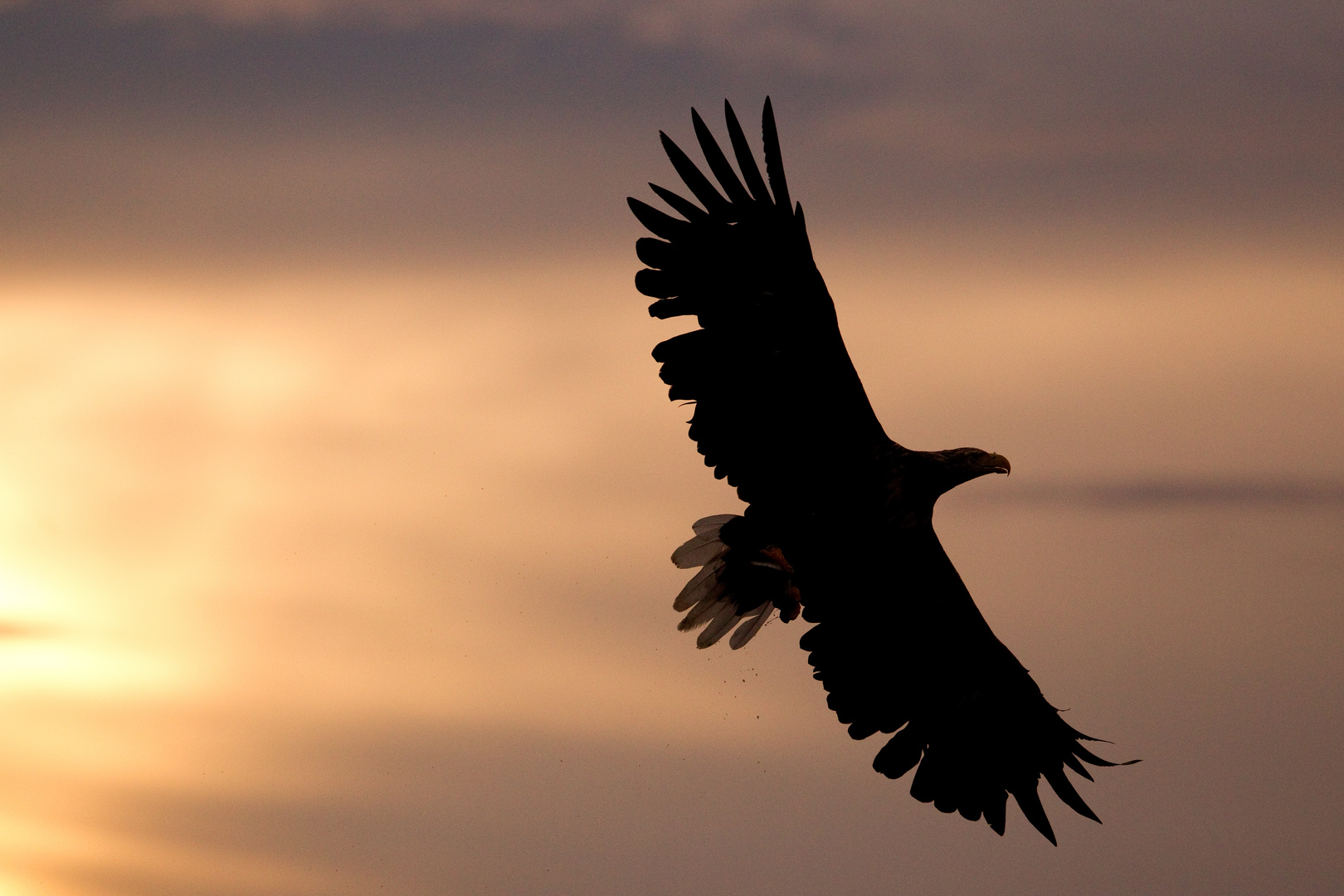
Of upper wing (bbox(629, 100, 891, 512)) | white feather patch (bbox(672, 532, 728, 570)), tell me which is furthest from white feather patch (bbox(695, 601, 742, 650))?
upper wing (bbox(629, 100, 891, 512))

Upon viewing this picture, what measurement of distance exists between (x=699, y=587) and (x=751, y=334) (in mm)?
2793

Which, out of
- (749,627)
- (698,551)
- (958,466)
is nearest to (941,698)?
(749,627)

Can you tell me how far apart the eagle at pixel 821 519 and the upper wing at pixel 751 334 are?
0.04 ft

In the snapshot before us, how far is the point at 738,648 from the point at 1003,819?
253 cm

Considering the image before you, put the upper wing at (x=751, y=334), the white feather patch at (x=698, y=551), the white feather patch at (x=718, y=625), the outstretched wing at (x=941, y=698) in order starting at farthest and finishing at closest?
the white feather patch at (x=718, y=625)
the white feather patch at (x=698, y=551)
the outstretched wing at (x=941, y=698)
the upper wing at (x=751, y=334)

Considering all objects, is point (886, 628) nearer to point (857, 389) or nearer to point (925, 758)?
point (925, 758)

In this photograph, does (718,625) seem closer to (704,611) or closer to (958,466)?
(704,611)

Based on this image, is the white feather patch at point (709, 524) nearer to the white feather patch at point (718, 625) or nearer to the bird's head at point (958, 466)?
the white feather patch at point (718, 625)

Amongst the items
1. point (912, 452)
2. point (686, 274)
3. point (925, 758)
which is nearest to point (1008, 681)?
point (925, 758)

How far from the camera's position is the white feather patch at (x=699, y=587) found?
11016mm

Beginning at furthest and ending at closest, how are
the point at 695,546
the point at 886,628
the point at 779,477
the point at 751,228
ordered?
the point at 695,546 → the point at 886,628 → the point at 779,477 → the point at 751,228

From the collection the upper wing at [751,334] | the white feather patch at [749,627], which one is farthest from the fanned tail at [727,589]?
the upper wing at [751,334]

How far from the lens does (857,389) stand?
9.09 m

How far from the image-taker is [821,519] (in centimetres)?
970
